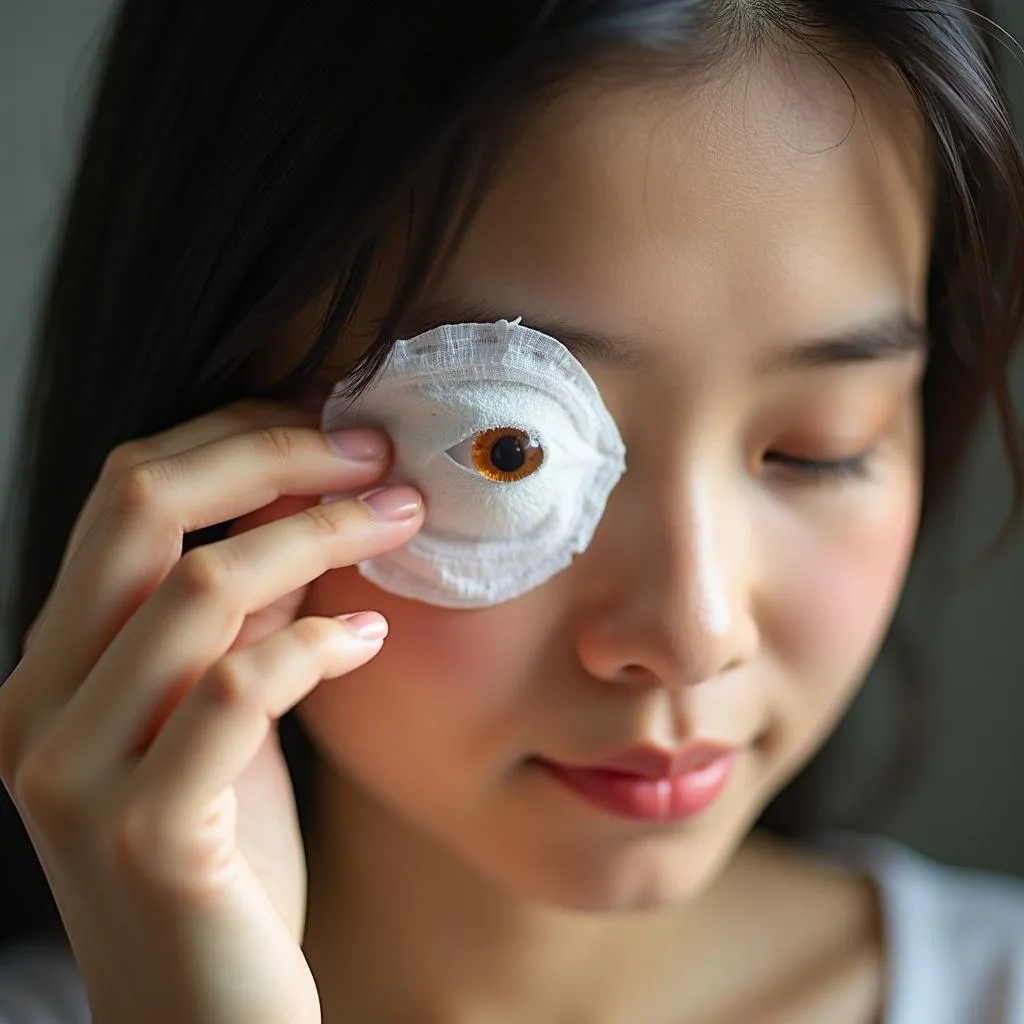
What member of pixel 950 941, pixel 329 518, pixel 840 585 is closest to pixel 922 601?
pixel 950 941

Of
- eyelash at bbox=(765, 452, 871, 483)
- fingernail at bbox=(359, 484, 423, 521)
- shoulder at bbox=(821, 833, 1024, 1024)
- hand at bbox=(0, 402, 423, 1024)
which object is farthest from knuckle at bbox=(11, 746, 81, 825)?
shoulder at bbox=(821, 833, 1024, 1024)

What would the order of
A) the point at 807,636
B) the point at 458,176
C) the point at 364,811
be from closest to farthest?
the point at 458,176 → the point at 807,636 → the point at 364,811

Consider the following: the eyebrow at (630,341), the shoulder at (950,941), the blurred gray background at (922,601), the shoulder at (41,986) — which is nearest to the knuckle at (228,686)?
the eyebrow at (630,341)

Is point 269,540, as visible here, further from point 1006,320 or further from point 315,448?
point 1006,320

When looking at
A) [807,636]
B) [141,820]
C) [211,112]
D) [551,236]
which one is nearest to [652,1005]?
[807,636]

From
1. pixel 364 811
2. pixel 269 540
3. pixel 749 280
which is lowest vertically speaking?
pixel 364 811

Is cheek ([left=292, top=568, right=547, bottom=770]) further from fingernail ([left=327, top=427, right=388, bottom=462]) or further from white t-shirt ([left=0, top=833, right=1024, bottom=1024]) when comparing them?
white t-shirt ([left=0, top=833, right=1024, bottom=1024])

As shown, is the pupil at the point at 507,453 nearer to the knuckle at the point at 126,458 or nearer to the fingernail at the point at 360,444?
the fingernail at the point at 360,444
